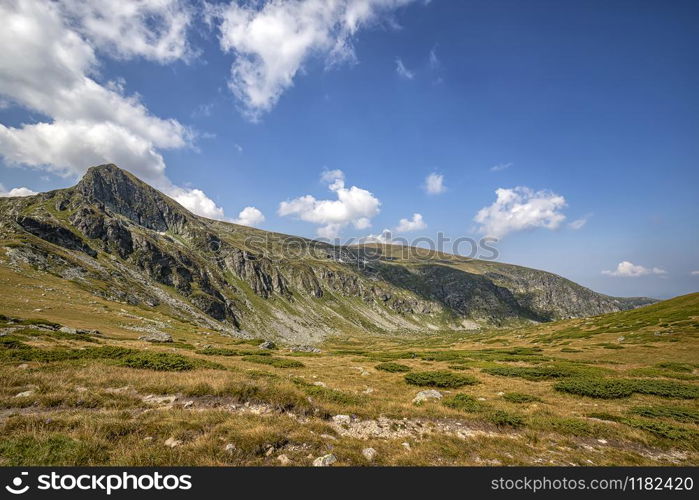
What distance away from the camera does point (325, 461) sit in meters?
9.08

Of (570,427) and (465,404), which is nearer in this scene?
(570,427)

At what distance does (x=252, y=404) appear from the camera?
46.0ft

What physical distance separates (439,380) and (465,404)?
22.5 ft

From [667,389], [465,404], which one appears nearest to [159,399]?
[465,404]

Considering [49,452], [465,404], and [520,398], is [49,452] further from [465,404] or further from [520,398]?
[520,398]

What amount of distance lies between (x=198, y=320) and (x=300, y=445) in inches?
5475

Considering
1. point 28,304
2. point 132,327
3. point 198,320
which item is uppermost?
point 28,304

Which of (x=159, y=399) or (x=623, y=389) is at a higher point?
(x=159, y=399)

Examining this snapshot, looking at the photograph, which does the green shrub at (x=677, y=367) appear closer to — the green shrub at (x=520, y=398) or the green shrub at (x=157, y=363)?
the green shrub at (x=520, y=398)

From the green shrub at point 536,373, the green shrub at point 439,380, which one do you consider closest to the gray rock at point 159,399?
the green shrub at point 439,380

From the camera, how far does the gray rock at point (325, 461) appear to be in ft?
29.6

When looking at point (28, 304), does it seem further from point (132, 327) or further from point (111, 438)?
point (111, 438)

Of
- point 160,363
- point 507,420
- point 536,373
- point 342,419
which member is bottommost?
point 536,373
